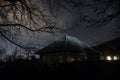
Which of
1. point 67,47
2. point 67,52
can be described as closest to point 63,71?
point 67,52

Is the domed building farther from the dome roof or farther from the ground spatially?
the ground

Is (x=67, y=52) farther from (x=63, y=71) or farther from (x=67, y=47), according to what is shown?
(x=63, y=71)

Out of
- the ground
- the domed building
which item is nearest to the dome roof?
the domed building

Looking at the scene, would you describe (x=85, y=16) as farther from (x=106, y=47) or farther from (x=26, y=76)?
(x=106, y=47)

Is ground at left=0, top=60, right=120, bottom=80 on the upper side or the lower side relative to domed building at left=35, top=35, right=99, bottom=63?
lower

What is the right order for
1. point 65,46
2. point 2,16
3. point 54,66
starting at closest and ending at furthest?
point 2,16 < point 54,66 < point 65,46

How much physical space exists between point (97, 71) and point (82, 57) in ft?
74.7

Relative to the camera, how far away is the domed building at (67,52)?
34906 millimetres

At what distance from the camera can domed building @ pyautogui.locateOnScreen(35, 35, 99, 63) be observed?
34906 mm

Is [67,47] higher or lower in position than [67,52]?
higher

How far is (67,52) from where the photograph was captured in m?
34.8

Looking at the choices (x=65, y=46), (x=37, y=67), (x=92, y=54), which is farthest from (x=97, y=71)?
(x=92, y=54)

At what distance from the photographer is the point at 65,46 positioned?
35.5 m

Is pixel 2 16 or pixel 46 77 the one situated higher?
pixel 2 16
